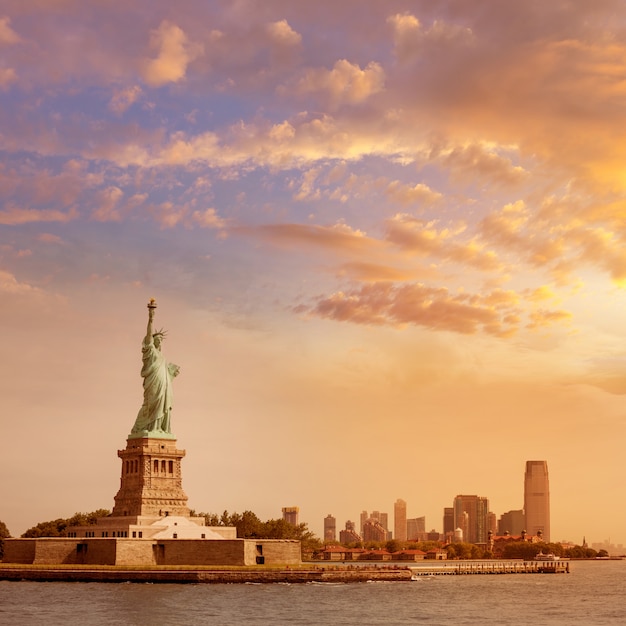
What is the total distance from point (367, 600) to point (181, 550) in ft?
59.5

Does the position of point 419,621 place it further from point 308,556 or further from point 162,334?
point 308,556

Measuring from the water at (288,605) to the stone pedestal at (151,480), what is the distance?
14436mm

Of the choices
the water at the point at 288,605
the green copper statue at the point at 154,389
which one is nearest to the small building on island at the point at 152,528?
the green copper statue at the point at 154,389

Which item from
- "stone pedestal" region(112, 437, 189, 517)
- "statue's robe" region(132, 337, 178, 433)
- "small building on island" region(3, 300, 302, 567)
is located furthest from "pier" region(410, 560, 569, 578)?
"statue's robe" region(132, 337, 178, 433)

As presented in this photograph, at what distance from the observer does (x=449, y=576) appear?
135 m

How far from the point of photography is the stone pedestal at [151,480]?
10312 cm

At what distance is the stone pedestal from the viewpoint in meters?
103

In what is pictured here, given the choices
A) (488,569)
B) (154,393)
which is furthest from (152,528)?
(488,569)

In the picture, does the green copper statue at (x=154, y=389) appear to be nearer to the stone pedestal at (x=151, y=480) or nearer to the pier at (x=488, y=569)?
the stone pedestal at (x=151, y=480)

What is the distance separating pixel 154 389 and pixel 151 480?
9073 millimetres

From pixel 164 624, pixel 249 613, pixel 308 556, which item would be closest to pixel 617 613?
pixel 249 613

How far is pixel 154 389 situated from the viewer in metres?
109

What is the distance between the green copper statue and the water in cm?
2139

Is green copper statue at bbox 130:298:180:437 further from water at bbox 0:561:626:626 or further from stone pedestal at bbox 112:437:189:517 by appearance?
water at bbox 0:561:626:626
